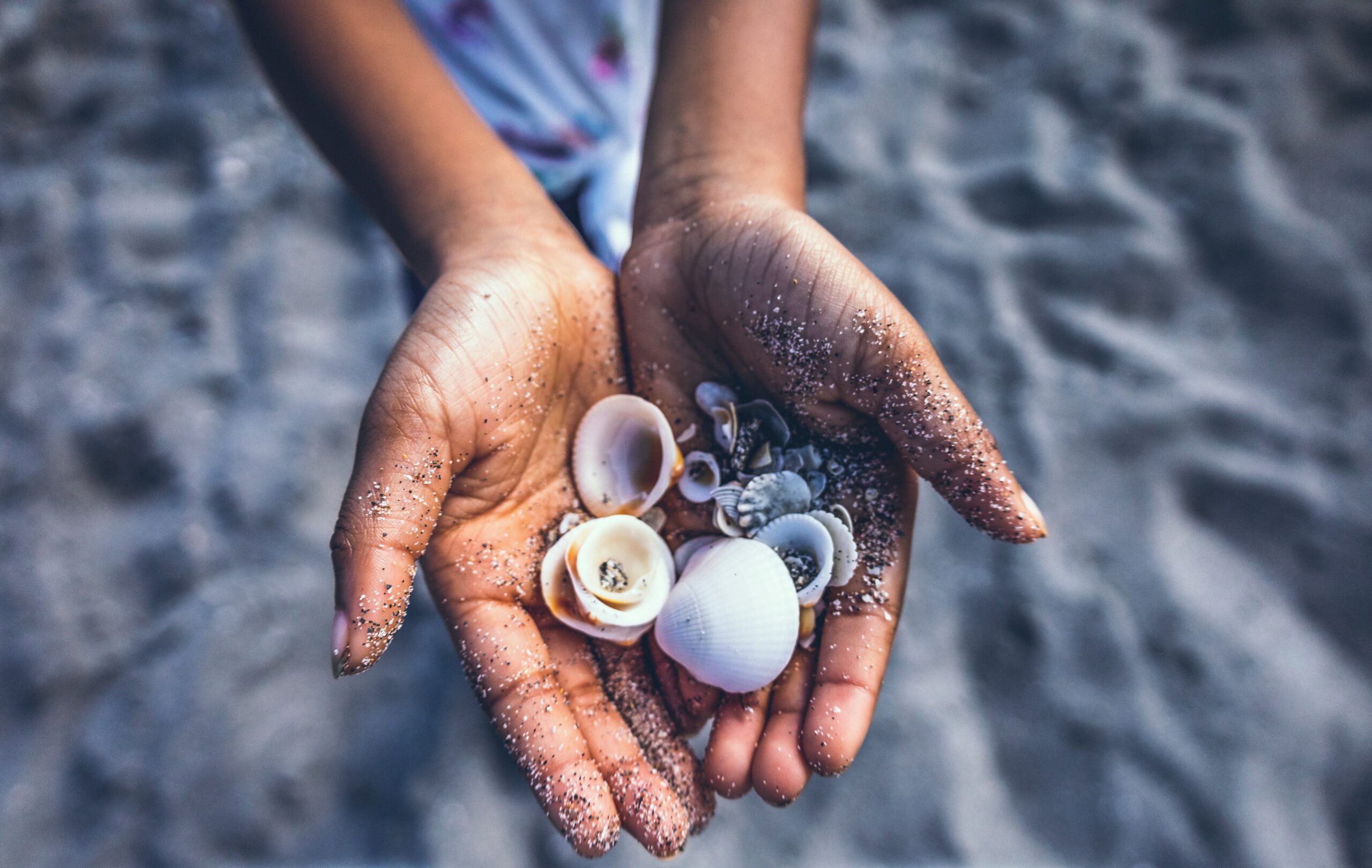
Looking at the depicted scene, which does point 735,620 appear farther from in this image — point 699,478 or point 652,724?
point 699,478

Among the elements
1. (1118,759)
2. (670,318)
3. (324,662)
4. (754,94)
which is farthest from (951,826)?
(754,94)

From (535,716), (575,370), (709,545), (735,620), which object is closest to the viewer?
(535,716)

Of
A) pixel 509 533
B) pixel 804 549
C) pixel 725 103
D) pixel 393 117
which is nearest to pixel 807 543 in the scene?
pixel 804 549

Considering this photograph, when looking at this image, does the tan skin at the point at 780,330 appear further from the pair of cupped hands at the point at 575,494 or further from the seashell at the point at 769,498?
the seashell at the point at 769,498

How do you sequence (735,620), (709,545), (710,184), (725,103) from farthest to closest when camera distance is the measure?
1. (725,103)
2. (710,184)
3. (709,545)
4. (735,620)

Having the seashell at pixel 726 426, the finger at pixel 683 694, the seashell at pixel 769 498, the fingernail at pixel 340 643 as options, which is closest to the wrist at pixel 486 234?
the seashell at pixel 726 426

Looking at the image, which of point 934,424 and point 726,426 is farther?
point 726,426

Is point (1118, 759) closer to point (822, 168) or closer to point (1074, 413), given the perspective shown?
point (1074, 413)

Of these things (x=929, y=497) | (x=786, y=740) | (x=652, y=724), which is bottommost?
(x=929, y=497)
